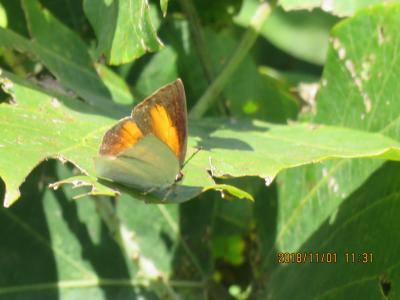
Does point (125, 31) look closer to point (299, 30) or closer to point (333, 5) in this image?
point (333, 5)

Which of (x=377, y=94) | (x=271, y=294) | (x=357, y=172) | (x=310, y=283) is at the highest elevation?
(x=377, y=94)

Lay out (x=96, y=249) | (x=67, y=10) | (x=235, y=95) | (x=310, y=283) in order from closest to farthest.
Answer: (x=310, y=283)
(x=96, y=249)
(x=67, y=10)
(x=235, y=95)

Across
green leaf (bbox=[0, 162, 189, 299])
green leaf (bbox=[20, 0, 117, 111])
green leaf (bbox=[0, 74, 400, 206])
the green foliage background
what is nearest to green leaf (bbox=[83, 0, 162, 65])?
the green foliage background

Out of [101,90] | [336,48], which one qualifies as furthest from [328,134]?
[101,90]

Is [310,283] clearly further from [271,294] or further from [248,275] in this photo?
[248,275]
